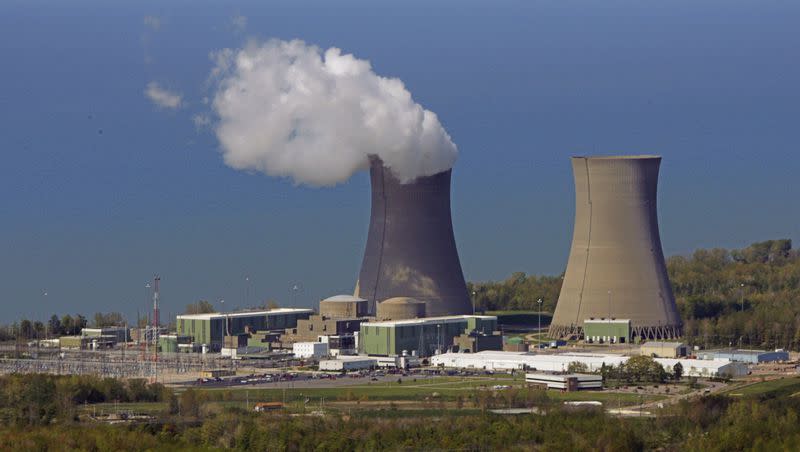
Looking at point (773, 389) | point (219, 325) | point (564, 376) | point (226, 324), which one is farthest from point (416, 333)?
point (773, 389)

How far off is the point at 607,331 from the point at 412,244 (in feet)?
23.0

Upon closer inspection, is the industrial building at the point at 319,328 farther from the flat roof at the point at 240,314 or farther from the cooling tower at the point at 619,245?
the cooling tower at the point at 619,245

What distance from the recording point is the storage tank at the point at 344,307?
202 feet

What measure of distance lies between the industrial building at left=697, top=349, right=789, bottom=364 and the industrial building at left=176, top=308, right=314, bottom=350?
15823 millimetres

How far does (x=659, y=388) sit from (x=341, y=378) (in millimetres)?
9177

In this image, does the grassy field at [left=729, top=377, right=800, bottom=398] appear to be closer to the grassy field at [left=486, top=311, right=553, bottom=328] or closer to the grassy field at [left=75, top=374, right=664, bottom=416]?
the grassy field at [left=75, top=374, right=664, bottom=416]

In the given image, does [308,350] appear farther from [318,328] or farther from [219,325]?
[219,325]

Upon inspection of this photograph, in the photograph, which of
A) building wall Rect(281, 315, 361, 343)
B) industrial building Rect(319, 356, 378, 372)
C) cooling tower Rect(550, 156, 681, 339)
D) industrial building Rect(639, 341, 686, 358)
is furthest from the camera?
building wall Rect(281, 315, 361, 343)

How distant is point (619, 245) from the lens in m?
58.2

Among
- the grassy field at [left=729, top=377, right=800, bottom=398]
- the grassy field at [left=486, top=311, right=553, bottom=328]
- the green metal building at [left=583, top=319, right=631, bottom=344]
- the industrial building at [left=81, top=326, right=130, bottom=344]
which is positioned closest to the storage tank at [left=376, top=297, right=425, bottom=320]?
the green metal building at [left=583, top=319, right=631, bottom=344]

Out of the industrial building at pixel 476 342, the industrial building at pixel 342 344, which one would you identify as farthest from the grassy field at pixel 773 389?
the industrial building at pixel 342 344

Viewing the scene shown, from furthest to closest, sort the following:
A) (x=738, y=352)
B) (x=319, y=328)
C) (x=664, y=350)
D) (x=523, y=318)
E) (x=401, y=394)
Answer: (x=523, y=318) < (x=319, y=328) < (x=738, y=352) < (x=664, y=350) < (x=401, y=394)

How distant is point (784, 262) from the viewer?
3366 inches

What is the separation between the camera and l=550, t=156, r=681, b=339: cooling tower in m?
58.2
